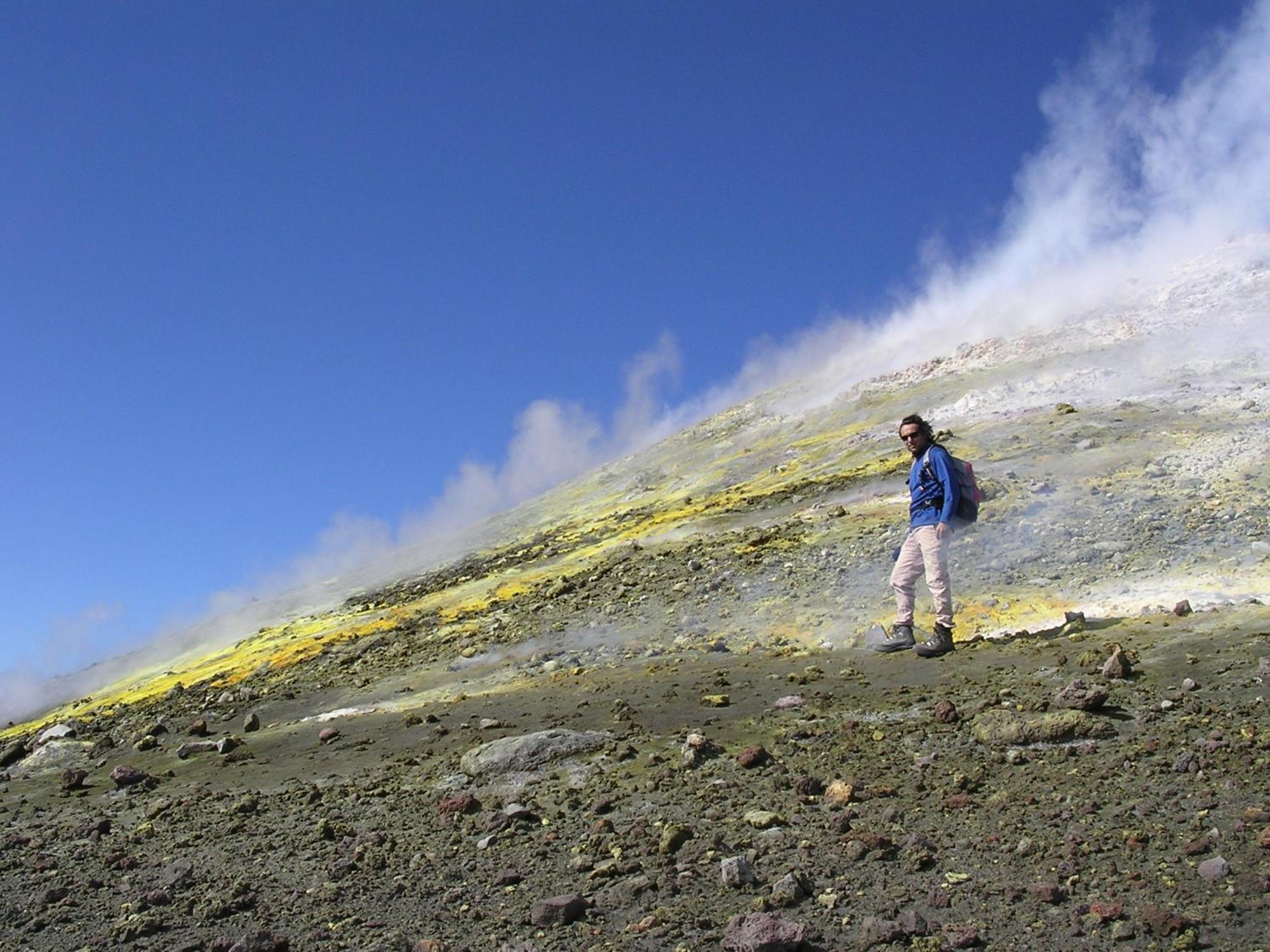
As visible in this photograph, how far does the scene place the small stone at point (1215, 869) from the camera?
4.19 m

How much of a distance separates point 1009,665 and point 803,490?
14001 millimetres

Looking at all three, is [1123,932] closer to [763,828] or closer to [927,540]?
[763,828]

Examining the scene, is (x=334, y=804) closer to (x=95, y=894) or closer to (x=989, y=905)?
(x=95, y=894)

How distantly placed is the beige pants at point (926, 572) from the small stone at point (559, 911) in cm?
586

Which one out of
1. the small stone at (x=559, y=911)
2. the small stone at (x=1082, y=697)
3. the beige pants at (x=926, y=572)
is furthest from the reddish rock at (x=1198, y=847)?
the beige pants at (x=926, y=572)

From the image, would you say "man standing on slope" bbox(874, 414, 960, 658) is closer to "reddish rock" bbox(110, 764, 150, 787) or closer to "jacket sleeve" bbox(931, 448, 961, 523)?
"jacket sleeve" bbox(931, 448, 961, 523)

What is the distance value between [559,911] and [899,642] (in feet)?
20.0

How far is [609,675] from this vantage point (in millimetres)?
10922

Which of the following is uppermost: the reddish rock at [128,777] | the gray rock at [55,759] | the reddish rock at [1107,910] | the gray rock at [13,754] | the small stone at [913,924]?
the gray rock at [13,754]

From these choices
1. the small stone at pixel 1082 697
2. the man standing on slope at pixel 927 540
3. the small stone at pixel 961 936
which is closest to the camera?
the small stone at pixel 961 936

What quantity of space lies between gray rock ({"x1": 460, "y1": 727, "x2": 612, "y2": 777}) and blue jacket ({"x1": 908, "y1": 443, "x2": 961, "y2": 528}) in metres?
4.34

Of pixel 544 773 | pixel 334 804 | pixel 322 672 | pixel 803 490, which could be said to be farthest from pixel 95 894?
pixel 803 490

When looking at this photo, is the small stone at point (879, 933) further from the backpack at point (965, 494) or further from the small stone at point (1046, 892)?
the backpack at point (965, 494)

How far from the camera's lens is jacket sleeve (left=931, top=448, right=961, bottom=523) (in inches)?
381
